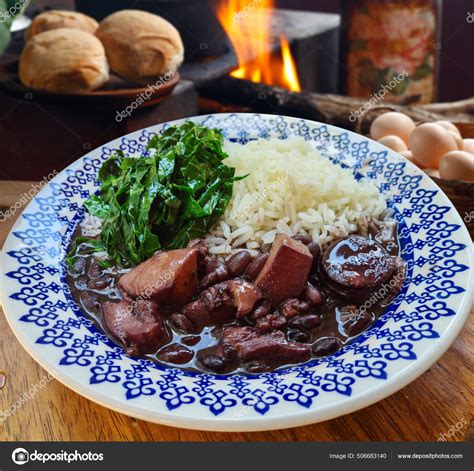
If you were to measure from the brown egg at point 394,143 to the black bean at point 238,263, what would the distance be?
1.65 meters

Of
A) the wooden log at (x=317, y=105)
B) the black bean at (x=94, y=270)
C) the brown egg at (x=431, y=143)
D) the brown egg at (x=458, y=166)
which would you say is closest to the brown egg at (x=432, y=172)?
the brown egg at (x=431, y=143)

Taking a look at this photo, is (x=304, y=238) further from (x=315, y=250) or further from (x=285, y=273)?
(x=285, y=273)

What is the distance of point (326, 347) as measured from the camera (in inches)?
104

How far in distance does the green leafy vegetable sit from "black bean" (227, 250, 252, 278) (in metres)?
Result: 0.33

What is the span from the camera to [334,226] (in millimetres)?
3254

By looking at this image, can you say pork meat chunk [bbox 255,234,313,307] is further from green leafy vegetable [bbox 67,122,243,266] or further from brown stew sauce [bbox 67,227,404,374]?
green leafy vegetable [bbox 67,122,243,266]

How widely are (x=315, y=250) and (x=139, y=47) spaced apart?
3.19 meters

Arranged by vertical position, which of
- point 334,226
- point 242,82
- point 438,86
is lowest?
point 438,86

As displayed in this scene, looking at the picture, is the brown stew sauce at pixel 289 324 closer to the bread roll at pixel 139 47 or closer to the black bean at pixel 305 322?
the black bean at pixel 305 322

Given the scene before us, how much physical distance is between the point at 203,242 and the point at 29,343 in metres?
0.99

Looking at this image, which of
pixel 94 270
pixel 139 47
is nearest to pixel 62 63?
pixel 139 47

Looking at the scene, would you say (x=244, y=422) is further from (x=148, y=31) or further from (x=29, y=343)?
(x=148, y=31)

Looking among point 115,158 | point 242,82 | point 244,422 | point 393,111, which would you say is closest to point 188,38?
point 242,82

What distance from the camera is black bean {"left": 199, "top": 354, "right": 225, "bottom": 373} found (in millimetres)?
2576
